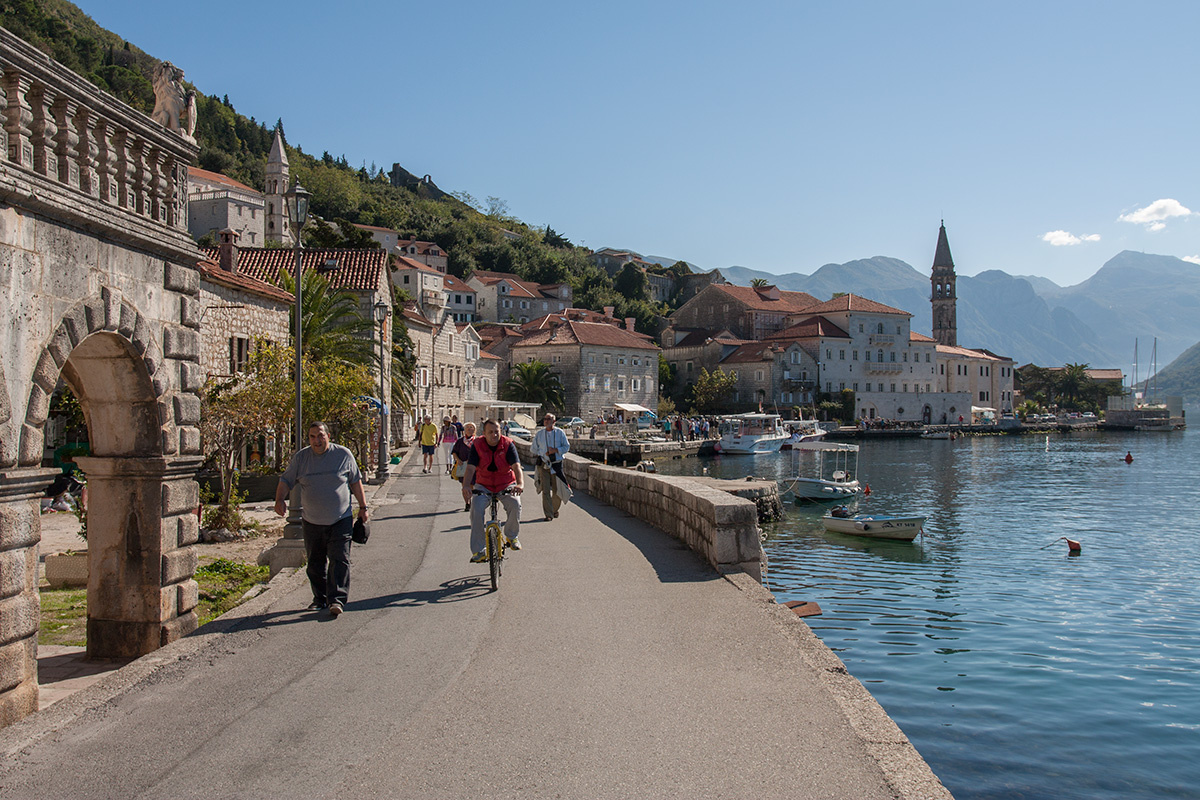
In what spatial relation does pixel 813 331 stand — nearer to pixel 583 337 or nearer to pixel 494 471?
pixel 583 337

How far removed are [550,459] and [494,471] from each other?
5827 millimetres

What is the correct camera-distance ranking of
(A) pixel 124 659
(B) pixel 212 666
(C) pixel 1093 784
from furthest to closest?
(C) pixel 1093 784
(A) pixel 124 659
(B) pixel 212 666

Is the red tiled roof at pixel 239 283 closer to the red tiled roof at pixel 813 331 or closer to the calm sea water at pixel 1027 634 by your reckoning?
the calm sea water at pixel 1027 634

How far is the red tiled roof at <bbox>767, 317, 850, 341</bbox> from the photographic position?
10206 cm

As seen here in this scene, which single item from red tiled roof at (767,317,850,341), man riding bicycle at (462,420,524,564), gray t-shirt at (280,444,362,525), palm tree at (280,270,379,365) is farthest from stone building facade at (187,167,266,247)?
gray t-shirt at (280,444,362,525)

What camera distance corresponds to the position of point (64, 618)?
34.9 feet

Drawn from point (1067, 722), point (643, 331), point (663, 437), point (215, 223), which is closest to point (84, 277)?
point (1067, 722)

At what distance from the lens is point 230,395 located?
63.8 ft

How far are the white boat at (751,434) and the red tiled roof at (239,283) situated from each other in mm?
47275

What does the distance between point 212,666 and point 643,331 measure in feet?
374

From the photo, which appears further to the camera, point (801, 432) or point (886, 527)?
point (801, 432)

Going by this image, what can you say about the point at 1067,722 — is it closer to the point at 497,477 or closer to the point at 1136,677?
the point at 1136,677

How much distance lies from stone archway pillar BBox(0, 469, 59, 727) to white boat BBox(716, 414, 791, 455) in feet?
214

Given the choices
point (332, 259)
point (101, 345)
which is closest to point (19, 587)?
point (101, 345)
